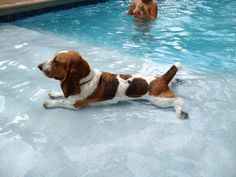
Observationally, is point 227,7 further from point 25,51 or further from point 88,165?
point 88,165

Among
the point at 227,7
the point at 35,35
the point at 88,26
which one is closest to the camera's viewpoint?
the point at 35,35

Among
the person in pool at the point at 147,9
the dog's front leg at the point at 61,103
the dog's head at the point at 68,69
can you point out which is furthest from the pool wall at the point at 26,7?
the dog's head at the point at 68,69

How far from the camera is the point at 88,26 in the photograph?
23.1 ft

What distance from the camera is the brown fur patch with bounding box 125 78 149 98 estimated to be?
3.38 metres

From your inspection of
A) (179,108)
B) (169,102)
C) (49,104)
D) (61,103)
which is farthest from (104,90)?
(179,108)

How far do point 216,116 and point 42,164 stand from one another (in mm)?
1838

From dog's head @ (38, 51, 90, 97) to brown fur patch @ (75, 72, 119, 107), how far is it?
193 mm

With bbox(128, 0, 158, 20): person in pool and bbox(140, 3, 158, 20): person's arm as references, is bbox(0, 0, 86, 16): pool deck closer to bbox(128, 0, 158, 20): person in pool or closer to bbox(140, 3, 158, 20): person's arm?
bbox(128, 0, 158, 20): person in pool

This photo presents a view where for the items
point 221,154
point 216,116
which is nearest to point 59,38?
point 216,116

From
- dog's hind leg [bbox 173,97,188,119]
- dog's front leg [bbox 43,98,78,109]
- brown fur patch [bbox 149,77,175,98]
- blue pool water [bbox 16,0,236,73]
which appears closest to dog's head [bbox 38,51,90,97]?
dog's front leg [bbox 43,98,78,109]

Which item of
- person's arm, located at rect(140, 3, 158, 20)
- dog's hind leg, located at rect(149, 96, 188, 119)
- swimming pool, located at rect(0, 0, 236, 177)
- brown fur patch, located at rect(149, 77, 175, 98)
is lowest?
swimming pool, located at rect(0, 0, 236, 177)

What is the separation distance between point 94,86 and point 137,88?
1.54 ft

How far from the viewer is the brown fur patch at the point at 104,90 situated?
3.28 meters

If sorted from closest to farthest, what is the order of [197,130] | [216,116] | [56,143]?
1. [56,143]
2. [197,130]
3. [216,116]
